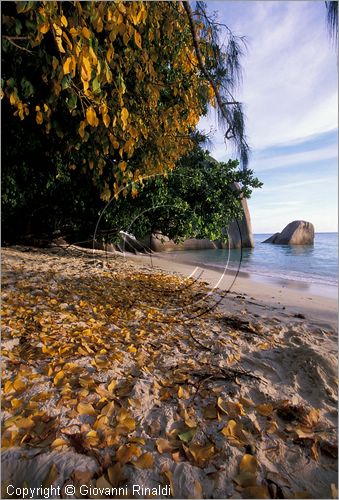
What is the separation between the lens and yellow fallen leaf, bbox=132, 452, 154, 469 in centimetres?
131

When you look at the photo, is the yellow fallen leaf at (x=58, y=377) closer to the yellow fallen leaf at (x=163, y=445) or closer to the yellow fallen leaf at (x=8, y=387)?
the yellow fallen leaf at (x=8, y=387)

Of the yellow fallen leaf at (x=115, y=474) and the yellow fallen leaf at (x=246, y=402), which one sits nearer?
the yellow fallen leaf at (x=115, y=474)

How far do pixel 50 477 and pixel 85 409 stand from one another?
1.43 ft

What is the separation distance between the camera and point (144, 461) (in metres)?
1.33

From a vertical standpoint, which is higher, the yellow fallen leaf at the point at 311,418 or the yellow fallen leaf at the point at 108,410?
the yellow fallen leaf at the point at 108,410

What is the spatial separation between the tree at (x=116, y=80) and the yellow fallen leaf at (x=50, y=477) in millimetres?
1898

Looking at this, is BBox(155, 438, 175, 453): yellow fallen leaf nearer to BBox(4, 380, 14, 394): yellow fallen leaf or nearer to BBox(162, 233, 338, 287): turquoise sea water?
BBox(4, 380, 14, 394): yellow fallen leaf

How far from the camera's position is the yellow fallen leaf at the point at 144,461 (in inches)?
51.8

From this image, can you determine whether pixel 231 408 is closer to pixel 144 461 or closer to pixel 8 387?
pixel 144 461

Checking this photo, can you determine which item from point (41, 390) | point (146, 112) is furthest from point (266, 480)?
point (146, 112)

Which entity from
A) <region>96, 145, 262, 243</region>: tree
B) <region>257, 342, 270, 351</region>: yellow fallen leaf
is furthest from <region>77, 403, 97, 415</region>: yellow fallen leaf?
<region>96, 145, 262, 243</region>: tree

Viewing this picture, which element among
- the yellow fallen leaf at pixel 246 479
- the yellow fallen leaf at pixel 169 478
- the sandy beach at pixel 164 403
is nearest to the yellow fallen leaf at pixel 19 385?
the sandy beach at pixel 164 403

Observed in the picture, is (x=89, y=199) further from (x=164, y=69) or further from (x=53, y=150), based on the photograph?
(x=164, y=69)

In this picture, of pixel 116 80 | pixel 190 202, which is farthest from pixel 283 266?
pixel 116 80
